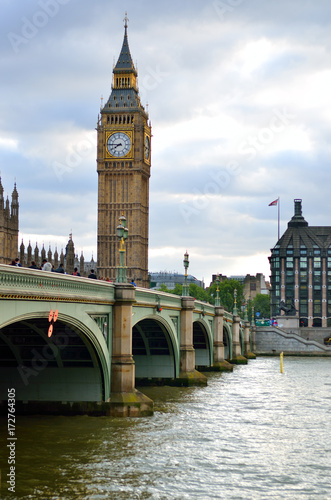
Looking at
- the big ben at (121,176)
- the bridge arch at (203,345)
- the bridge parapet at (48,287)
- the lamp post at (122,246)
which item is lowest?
the bridge arch at (203,345)

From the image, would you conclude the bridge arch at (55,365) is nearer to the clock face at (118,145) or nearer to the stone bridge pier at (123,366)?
the stone bridge pier at (123,366)

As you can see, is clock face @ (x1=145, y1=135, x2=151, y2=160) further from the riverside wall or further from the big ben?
the riverside wall

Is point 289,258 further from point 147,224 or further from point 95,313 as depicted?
point 95,313

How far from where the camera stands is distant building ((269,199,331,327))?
15550cm

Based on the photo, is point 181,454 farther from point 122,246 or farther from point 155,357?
point 155,357

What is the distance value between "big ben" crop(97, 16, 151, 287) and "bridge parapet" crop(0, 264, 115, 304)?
4727 inches

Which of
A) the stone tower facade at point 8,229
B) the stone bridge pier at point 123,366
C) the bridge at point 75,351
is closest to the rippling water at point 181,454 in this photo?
the stone bridge pier at point 123,366

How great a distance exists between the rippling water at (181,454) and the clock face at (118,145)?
116440 mm

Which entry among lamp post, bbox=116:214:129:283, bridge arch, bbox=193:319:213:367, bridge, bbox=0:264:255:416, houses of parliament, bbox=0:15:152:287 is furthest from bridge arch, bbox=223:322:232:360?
houses of parliament, bbox=0:15:152:287

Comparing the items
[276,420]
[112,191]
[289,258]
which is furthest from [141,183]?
[276,420]

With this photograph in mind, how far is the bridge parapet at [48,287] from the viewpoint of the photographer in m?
23.2

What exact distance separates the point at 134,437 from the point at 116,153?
128383 mm

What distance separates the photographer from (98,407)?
3328cm

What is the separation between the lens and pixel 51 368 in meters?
Result: 33.8
